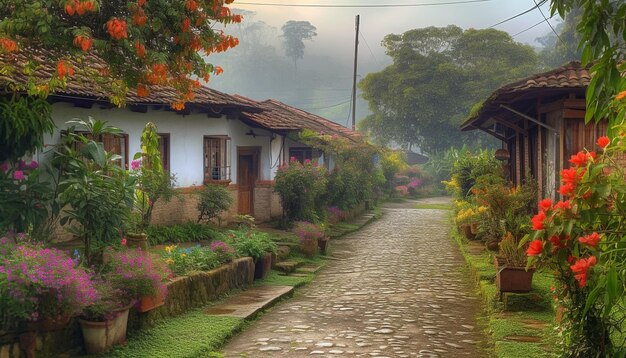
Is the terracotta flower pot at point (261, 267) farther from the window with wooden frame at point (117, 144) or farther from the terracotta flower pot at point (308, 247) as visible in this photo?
the window with wooden frame at point (117, 144)

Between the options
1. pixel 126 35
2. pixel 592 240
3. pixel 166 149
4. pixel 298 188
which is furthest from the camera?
pixel 298 188

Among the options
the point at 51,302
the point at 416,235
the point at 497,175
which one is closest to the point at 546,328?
the point at 51,302

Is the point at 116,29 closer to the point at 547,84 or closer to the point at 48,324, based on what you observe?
the point at 48,324

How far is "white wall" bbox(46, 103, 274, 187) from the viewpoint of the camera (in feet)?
45.5

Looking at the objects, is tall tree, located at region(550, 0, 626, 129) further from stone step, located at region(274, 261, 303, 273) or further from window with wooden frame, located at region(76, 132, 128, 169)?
window with wooden frame, located at region(76, 132, 128, 169)

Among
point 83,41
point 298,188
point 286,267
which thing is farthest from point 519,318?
point 298,188

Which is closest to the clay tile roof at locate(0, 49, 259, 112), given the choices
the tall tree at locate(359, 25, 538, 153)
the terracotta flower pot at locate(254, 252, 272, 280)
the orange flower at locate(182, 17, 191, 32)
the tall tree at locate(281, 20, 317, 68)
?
the orange flower at locate(182, 17, 191, 32)

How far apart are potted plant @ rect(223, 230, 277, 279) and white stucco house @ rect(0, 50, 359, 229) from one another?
2.87 m

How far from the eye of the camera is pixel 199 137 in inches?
727

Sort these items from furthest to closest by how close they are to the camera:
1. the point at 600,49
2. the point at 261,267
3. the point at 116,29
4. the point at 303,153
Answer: the point at 303,153
the point at 261,267
the point at 116,29
the point at 600,49

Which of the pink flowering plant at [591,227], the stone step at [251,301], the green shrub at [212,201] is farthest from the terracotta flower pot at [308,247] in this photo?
the pink flowering plant at [591,227]

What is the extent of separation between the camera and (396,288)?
42.0 feet

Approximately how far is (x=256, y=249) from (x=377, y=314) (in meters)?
3.47

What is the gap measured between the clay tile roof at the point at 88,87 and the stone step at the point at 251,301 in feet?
11.8
